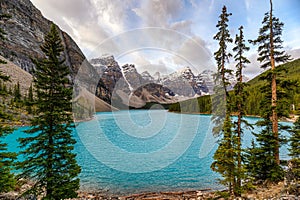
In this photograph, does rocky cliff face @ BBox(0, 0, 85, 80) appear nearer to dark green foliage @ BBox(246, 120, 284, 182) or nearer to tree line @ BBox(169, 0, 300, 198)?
tree line @ BBox(169, 0, 300, 198)

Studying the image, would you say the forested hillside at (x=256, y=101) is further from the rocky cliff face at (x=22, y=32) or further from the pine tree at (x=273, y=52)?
the rocky cliff face at (x=22, y=32)

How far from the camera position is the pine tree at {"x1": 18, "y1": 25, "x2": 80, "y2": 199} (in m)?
8.98

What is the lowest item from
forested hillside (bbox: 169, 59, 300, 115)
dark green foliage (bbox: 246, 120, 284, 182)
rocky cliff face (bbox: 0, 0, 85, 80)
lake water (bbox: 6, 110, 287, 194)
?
lake water (bbox: 6, 110, 287, 194)

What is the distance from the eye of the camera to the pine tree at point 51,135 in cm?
898

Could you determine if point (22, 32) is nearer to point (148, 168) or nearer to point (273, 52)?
point (148, 168)

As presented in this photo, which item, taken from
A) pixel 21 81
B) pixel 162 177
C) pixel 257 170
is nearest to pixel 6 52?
pixel 21 81

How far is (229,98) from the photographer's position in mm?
10648

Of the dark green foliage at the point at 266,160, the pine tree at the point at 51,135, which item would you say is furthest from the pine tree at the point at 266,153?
the pine tree at the point at 51,135

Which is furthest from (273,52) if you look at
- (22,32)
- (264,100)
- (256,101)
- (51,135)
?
(22,32)

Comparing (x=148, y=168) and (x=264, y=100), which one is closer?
(x=264, y=100)

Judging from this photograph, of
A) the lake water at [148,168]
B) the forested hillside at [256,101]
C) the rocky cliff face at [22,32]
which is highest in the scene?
the rocky cliff face at [22,32]

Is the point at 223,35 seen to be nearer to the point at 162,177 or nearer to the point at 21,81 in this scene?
the point at 162,177

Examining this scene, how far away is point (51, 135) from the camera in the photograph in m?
9.27

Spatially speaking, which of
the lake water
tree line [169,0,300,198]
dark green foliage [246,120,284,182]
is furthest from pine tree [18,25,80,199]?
dark green foliage [246,120,284,182]
